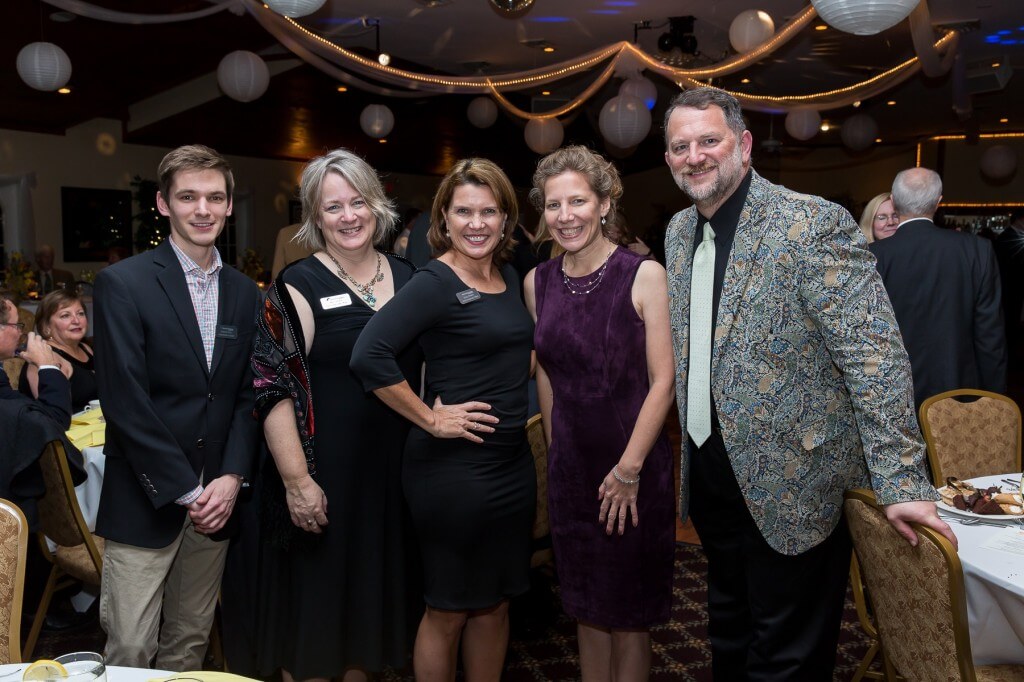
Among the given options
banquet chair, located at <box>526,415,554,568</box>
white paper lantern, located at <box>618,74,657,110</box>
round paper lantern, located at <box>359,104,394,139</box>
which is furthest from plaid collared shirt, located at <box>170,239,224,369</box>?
round paper lantern, located at <box>359,104,394,139</box>

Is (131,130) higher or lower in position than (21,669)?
higher

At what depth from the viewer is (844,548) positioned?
1.99 metres

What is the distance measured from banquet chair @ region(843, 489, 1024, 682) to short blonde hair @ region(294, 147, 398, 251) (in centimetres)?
140

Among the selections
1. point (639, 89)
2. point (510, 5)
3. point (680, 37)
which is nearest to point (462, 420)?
point (510, 5)

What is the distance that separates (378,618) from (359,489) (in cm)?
37

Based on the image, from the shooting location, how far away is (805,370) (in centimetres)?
185

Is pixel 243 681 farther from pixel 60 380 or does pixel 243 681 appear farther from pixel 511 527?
pixel 60 380

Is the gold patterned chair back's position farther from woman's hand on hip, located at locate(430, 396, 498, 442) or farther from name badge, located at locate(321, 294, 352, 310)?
name badge, located at locate(321, 294, 352, 310)

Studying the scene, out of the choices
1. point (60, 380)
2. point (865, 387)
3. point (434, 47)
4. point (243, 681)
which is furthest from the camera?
point (434, 47)

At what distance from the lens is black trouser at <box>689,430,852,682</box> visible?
194 cm

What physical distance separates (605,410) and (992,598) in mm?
995

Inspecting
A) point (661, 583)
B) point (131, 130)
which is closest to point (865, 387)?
point (661, 583)

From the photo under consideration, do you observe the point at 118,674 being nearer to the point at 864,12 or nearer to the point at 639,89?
the point at 864,12

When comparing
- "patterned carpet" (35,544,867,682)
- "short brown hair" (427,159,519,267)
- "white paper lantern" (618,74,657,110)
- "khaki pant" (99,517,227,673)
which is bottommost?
"patterned carpet" (35,544,867,682)
